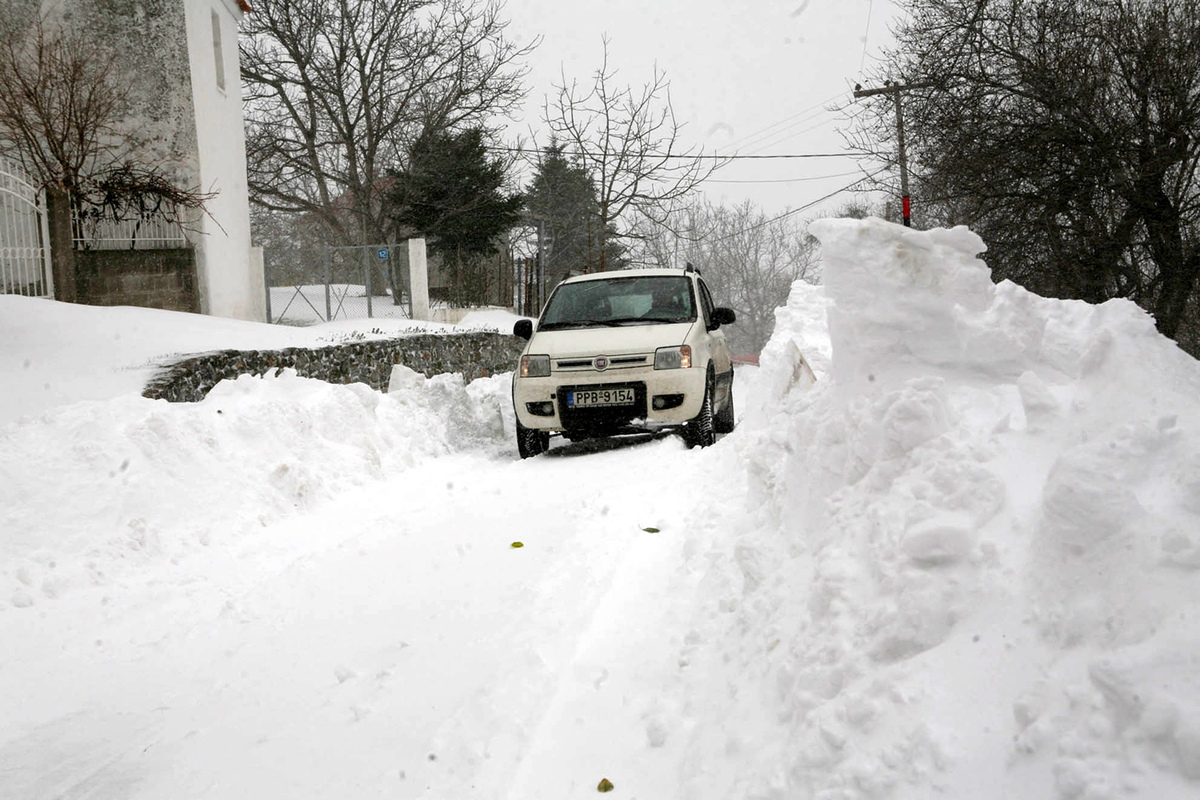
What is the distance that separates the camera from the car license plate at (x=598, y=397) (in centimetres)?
801

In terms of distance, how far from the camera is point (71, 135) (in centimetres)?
1377

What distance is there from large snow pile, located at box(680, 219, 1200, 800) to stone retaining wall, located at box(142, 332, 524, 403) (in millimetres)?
6441

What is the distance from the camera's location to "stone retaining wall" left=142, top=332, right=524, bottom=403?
8289 mm

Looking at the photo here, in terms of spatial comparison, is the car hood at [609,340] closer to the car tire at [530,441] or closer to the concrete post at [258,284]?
the car tire at [530,441]

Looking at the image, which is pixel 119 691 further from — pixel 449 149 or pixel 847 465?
pixel 449 149

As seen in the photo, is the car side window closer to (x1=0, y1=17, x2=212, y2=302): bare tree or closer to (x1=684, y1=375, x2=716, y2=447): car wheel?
(x1=684, y1=375, x2=716, y2=447): car wheel

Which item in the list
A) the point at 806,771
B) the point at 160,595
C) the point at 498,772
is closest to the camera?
the point at 806,771

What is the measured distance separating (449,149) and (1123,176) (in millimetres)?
21631

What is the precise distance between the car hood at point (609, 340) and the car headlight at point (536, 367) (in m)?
0.08

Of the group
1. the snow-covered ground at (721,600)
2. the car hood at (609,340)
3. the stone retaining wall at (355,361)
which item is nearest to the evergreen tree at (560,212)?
the stone retaining wall at (355,361)

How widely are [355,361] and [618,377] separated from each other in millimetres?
4940

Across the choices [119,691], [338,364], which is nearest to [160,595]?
[119,691]

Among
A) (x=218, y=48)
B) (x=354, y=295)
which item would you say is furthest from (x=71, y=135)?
(x=354, y=295)

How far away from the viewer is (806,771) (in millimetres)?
2113
